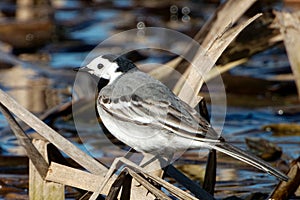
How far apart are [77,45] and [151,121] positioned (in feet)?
21.6

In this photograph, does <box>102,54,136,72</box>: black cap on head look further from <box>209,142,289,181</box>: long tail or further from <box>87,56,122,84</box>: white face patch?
<box>209,142,289,181</box>: long tail

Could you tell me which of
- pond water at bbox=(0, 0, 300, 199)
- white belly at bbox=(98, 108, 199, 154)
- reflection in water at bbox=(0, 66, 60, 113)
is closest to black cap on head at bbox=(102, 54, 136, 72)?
white belly at bbox=(98, 108, 199, 154)

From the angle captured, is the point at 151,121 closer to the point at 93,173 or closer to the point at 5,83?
the point at 93,173

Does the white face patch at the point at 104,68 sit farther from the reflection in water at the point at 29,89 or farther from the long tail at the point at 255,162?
the reflection in water at the point at 29,89

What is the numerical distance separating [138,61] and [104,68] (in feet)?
16.7

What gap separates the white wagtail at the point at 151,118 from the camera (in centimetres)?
424

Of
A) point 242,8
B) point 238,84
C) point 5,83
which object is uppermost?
point 242,8

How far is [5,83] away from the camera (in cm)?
889

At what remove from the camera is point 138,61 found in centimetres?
981

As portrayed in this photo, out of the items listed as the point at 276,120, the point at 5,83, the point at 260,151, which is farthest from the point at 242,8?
the point at 5,83

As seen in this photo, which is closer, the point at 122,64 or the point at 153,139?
the point at 153,139

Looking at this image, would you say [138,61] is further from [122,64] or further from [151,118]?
[151,118]

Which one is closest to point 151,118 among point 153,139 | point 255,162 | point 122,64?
point 153,139

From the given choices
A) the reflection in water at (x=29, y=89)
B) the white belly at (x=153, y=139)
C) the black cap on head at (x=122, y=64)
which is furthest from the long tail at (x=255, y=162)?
the reflection in water at (x=29, y=89)
